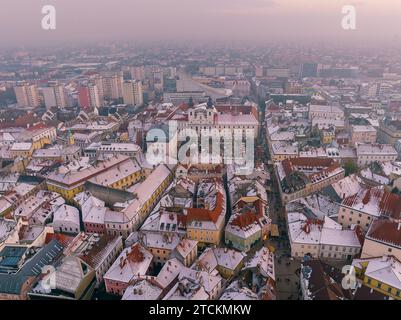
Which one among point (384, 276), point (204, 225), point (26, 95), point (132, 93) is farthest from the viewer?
point (26, 95)

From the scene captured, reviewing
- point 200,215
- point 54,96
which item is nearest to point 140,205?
point 200,215

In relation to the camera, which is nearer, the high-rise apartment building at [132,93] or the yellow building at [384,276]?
the yellow building at [384,276]

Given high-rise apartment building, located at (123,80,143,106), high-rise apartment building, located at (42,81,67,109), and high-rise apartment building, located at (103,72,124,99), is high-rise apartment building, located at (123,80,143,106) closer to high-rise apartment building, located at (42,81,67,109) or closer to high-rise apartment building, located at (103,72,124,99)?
high-rise apartment building, located at (103,72,124,99)

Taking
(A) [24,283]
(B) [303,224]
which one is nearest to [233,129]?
(B) [303,224]

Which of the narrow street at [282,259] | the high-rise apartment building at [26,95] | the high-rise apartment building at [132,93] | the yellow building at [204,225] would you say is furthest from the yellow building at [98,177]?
the high-rise apartment building at [26,95]

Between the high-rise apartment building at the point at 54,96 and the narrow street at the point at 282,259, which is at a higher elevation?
the high-rise apartment building at the point at 54,96

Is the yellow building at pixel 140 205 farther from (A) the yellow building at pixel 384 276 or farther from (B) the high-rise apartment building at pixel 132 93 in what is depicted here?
(B) the high-rise apartment building at pixel 132 93

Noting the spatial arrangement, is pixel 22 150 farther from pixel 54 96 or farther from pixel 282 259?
pixel 54 96
